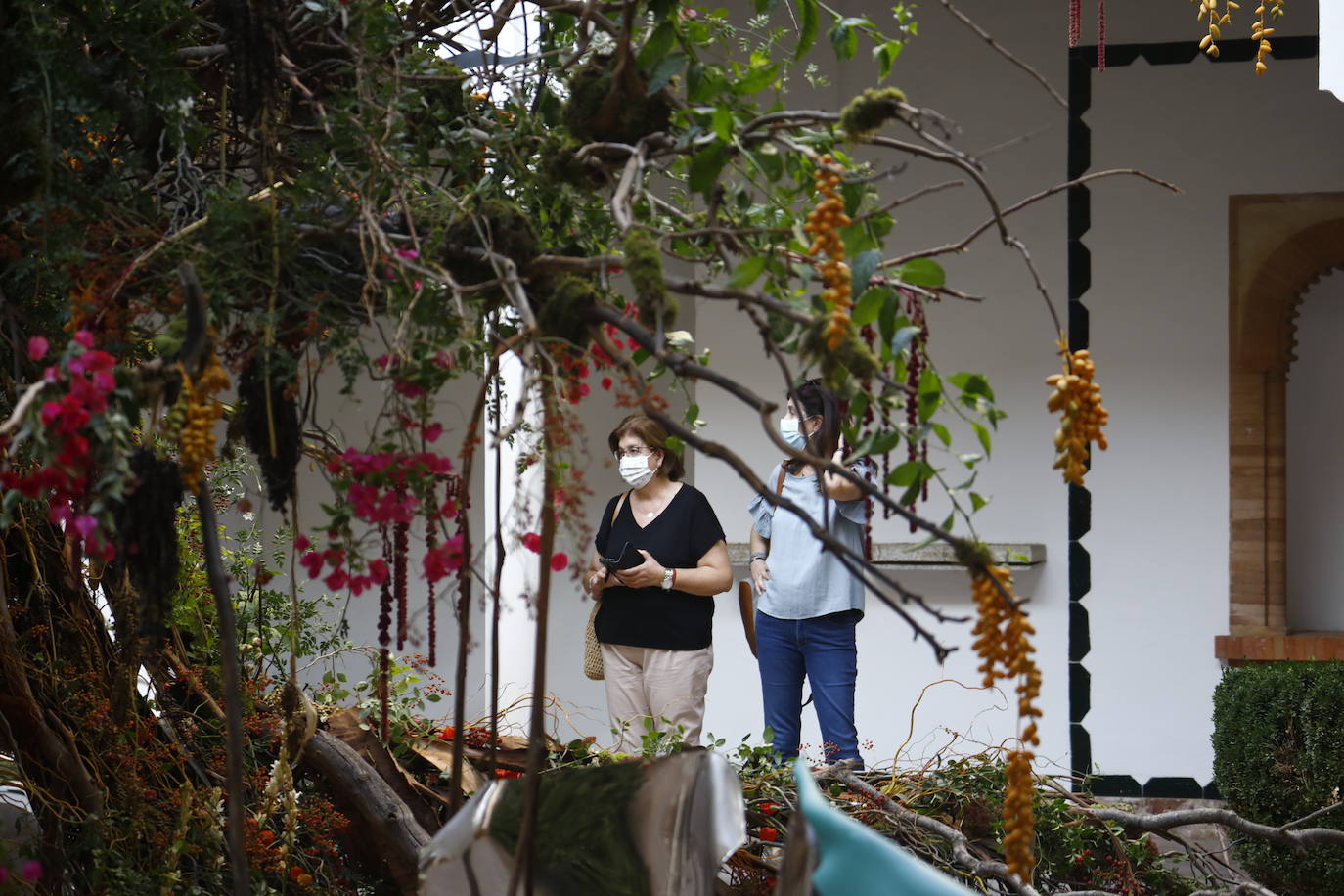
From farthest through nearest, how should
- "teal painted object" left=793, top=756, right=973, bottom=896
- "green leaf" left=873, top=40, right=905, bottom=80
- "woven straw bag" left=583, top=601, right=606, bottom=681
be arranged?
"woven straw bag" left=583, top=601, right=606, bottom=681
"green leaf" left=873, top=40, right=905, bottom=80
"teal painted object" left=793, top=756, right=973, bottom=896

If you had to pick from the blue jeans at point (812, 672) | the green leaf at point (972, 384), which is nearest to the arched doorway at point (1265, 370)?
the blue jeans at point (812, 672)

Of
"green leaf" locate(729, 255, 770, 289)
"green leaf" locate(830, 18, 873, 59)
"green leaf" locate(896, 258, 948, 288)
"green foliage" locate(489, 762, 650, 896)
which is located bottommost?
"green foliage" locate(489, 762, 650, 896)

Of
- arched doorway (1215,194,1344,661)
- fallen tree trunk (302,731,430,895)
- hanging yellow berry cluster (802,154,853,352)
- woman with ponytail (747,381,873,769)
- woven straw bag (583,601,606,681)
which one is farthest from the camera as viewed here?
arched doorway (1215,194,1344,661)

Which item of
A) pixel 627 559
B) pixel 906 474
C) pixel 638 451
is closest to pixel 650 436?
pixel 638 451

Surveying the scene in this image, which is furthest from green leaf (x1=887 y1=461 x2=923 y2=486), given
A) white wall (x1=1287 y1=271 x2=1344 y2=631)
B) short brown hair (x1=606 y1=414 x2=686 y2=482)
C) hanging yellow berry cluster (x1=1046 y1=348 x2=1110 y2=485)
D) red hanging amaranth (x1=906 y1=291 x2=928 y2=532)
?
white wall (x1=1287 y1=271 x2=1344 y2=631)

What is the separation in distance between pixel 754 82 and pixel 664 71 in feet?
0.44

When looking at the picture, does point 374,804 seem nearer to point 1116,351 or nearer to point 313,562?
point 313,562

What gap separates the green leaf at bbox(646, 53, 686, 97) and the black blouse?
8.32 feet

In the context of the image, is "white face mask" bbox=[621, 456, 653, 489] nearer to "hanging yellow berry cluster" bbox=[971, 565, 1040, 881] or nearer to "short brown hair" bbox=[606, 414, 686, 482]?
"short brown hair" bbox=[606, 414, 686, 482]

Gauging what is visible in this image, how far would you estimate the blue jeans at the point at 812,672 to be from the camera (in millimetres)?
3932

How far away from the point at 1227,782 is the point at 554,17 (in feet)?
10.6

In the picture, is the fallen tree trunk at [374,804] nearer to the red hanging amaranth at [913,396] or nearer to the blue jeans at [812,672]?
the red hanging amaranth at [913,396]

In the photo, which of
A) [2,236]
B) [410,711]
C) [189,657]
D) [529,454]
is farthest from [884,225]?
[410,711]

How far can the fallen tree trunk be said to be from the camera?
2.16m
